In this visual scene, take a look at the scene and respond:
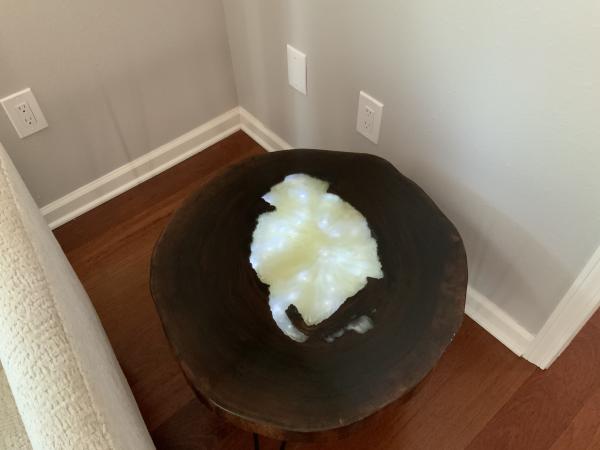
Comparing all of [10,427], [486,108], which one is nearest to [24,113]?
[10,427]

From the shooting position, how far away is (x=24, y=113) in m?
1.26

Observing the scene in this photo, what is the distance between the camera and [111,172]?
153 centimetres

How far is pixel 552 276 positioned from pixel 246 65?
101 centimetres

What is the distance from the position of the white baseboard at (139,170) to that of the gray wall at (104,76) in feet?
0.08

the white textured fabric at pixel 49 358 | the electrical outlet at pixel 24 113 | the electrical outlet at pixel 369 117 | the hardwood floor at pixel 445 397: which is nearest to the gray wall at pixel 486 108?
the electrical outlet at pixel 369 117

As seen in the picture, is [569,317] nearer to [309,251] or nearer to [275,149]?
[309,251]

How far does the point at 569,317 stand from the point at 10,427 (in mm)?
1006

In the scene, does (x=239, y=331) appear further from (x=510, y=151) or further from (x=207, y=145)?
(x=207, y=145)

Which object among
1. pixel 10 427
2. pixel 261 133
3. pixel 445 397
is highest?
pixel 10 427

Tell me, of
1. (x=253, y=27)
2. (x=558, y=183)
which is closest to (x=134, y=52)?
(x=253, y=27)

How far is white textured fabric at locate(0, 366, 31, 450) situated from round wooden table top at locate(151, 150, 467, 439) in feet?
0.79

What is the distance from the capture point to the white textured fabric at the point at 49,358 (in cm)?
55

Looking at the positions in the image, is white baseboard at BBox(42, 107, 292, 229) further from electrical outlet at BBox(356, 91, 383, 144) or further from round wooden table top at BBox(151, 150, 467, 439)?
round wooden table top at BBox(151, 150, 467, 439)

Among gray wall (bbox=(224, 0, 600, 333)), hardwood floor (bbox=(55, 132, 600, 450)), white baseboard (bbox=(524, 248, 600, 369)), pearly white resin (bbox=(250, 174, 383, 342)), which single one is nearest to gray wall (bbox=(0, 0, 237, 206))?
gray wall (bbox=(224, 0, 600, 333))
